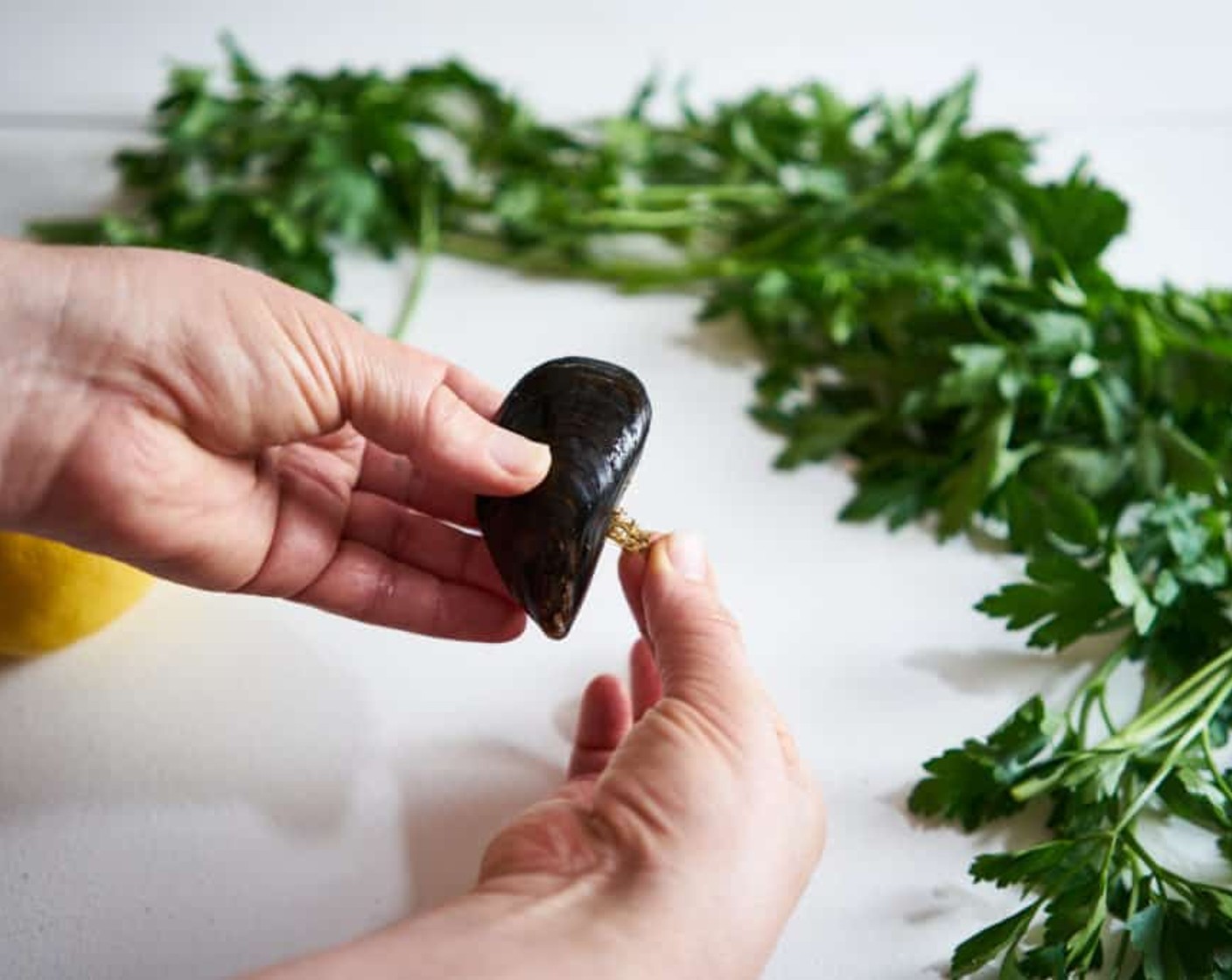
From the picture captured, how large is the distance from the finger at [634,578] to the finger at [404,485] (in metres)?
0.19

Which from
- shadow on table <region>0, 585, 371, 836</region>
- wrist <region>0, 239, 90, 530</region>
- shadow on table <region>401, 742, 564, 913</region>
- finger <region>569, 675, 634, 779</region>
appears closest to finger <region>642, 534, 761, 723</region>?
finger <region>569, 675, 634, 779</region>

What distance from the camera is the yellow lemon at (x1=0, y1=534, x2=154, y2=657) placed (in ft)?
3.68

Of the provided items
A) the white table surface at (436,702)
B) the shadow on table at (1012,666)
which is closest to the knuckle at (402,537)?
the white table surface at (436,702)

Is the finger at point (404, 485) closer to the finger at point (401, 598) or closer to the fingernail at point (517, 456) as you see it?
the finger at point (401, 598)

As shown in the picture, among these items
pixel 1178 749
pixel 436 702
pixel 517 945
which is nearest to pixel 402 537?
pixel 436 702

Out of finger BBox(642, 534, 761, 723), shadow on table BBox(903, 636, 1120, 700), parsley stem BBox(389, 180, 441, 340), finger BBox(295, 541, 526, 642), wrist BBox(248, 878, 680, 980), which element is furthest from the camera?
parsley stem BBox(389, 180, 441, 340)

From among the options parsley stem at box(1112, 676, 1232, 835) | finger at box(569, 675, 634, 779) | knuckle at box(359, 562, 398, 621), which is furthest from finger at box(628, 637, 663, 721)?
parsley stem at box(1112, 676, 1232, 835)

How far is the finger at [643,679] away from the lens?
1.19 metres

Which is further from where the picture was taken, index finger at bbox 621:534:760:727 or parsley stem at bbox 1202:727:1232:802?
parsley stem at bbox 1202:727:1232:802

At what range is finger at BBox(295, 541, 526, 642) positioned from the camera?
1.17m

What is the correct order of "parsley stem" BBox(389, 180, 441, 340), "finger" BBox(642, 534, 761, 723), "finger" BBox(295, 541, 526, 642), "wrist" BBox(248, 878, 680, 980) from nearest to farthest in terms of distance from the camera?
1. "wrist" BBox(248, 878, 680, 980)
2. "finger" BBox(642, 534, 761, 723)
3. "finger" BBox(295, 541, 526, 642)
4. "parsley stem" BBox(389, 180, 441, 340)

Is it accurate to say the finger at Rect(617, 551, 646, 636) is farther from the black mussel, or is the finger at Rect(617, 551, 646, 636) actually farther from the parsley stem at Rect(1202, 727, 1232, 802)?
the parsley stem at Rect(1202, 727, 1232, 802)

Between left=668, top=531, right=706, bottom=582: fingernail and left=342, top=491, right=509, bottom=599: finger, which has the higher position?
left=668, top=531, right=706, bottom=582: fingernail

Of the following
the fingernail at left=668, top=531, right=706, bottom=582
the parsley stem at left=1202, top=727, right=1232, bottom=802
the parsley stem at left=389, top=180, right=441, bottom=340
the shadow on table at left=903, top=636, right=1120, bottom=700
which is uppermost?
the parsley stem at left=389, top=180, right=441, bottom=340
